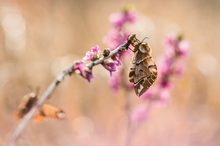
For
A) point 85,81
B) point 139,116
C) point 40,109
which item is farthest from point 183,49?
point 85,81

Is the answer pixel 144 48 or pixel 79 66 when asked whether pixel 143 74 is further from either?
pixel 79 66

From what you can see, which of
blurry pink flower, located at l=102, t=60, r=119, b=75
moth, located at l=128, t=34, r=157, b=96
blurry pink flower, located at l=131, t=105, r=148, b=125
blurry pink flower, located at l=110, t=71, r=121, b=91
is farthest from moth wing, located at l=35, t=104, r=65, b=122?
blurry pink flower, located at l=131, t=105, r=148, b=125

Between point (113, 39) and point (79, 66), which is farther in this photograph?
point (113, 39)

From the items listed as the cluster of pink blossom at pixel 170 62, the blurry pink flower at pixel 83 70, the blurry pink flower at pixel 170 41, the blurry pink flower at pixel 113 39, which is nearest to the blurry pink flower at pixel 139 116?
the cluster of pink blossom at pixel 170 62

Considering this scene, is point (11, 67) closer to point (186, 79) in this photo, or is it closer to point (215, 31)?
point (186, 79)

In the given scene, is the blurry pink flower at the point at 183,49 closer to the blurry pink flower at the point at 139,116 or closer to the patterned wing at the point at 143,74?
the blurry pink flower at the point at 139,116

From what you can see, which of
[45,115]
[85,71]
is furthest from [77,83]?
[85,71]
